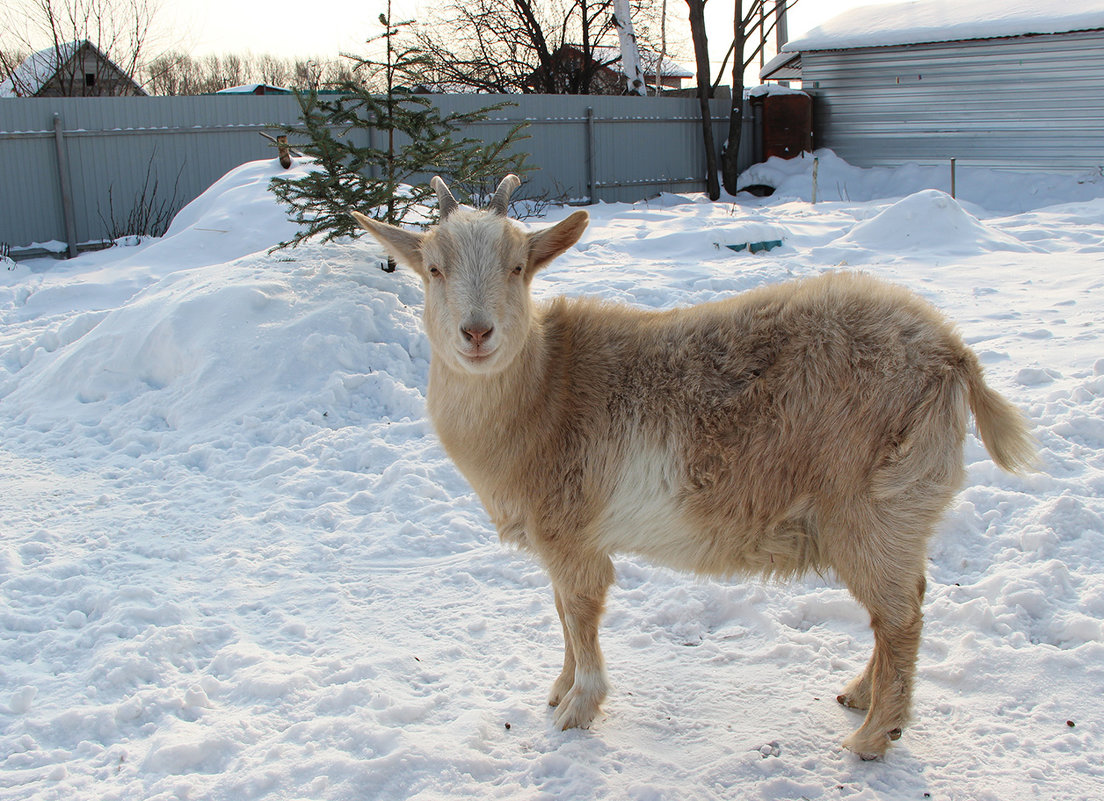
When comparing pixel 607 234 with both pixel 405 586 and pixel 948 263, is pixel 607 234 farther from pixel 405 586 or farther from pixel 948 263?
pixel 405 586

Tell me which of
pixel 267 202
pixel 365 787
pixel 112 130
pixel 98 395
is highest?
pixel 112 130

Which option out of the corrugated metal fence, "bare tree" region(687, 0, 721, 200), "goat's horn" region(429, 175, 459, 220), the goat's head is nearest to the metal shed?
"bare tree" region(687, 0, 721, 200)

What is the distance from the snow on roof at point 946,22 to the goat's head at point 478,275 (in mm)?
18616

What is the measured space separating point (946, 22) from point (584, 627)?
2089 cm

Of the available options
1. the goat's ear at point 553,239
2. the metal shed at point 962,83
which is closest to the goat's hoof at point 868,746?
the goat's ear at point 553,239

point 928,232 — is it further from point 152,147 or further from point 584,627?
point 152,147

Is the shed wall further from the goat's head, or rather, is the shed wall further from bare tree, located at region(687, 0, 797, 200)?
the goat's head

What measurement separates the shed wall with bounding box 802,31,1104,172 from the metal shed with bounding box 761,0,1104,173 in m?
0.02

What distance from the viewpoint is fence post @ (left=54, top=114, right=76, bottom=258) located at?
13422 mm

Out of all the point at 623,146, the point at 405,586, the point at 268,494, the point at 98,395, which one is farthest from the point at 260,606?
the point at 623,146

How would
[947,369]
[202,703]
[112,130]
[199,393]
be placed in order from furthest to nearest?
[112,130]
[199,393]
[202,703]
[947,369]

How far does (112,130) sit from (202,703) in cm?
1313

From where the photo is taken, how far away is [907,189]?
18.9m

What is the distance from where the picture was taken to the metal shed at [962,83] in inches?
702
